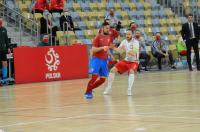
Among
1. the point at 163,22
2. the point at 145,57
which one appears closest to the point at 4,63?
the point at 145,57

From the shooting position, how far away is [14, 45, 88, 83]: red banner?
24188 mm

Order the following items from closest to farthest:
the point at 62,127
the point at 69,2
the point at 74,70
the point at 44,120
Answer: the point at 62,127 < the point at 44,120 < the point at 74,70 < the point at 69,2

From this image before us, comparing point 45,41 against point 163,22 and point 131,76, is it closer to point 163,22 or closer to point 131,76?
point 131,76

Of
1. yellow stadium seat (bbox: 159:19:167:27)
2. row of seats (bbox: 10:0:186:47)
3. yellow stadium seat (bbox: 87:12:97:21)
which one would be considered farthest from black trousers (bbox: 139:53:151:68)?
yellow stadium seat (bbox: 159:19:167:27)

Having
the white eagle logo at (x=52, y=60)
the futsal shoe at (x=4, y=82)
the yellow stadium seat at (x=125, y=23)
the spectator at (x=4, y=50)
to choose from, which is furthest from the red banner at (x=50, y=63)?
the yellow stadium seat at (x=125, y=23)

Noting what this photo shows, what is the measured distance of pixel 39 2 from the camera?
2666cm

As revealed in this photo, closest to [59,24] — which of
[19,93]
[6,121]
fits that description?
[19,93]

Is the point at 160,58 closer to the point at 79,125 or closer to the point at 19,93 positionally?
the point at 19,93

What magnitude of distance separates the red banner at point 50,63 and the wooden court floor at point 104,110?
15.4ft

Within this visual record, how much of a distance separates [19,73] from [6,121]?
41.7ft

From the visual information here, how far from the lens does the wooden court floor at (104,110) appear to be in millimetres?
10102

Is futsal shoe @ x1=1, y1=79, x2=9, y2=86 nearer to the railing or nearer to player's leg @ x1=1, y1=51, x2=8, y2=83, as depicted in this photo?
player's leg @ x1=1, y1=51, x2=8, y2=83

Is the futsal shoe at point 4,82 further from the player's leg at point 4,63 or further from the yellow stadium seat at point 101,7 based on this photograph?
the yellow stadium seat at point 101,7

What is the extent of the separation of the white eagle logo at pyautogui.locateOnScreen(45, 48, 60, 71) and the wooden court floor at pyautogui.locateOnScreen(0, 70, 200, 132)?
5441 millimetres
